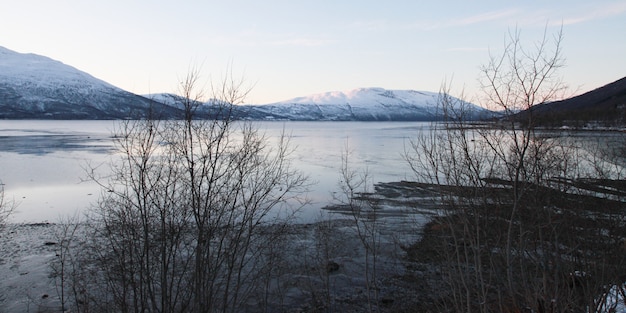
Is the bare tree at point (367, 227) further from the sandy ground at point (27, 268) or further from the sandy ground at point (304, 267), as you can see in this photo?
the sandy ground at point (27, 268)

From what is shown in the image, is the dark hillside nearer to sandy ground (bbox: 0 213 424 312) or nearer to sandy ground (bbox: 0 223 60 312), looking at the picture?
sandy ground (bbox: 0 213 424 312)

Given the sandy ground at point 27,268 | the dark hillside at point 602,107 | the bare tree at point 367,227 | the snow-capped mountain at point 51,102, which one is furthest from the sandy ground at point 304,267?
the snow-capped mountain at point 51,102

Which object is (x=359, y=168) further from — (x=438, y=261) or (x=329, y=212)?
(x=438, y=261)

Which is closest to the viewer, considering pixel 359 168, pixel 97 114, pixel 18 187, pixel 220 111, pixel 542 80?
pixel 542 80

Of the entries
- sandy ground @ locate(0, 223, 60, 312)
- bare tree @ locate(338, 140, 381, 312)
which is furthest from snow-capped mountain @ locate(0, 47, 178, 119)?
bare tree @ locate(338, 140, 381, 312)

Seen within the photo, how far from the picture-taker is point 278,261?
41.2 feet

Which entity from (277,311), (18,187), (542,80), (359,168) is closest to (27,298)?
(277,311)

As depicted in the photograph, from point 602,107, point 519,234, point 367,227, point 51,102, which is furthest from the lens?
point 51,102

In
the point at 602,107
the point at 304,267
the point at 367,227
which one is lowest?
the point at 304,267

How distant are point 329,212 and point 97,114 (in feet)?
584

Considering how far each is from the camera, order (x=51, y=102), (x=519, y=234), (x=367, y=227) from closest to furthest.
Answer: (x=519, y=234) < (x=367, y=227) < (x=51, y=102)

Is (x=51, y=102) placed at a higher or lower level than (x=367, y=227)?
higher

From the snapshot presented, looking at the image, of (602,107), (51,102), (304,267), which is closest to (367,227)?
(304,267)

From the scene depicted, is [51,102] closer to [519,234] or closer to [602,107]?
[602,107]
